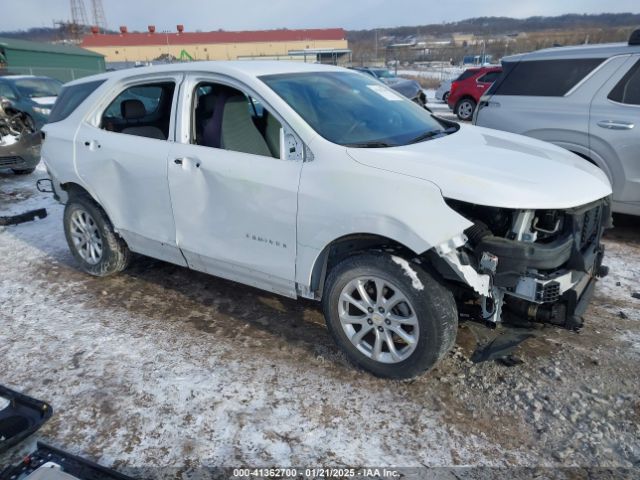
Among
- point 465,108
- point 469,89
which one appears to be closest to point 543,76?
point 469,89

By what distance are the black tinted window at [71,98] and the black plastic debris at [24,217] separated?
2195 millimetres

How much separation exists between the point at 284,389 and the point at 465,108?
14459mm

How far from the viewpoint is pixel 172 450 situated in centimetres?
249

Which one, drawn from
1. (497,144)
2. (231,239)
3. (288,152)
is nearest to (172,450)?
(231,239)

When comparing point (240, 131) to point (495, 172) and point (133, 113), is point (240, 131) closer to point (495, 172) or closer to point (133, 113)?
point (133, 113)

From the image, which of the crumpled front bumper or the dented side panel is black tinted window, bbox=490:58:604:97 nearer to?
the dented side panel

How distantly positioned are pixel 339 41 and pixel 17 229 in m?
58.5

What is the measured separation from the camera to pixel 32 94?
12.1 metres

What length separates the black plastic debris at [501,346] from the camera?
2.80 meters

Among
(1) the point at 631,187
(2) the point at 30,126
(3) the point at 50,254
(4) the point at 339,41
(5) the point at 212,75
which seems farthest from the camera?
(4) the point at 339,41

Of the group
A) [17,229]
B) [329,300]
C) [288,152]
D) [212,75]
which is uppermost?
[212,75]

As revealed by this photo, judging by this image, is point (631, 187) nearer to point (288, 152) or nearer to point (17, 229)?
point (288, 152)

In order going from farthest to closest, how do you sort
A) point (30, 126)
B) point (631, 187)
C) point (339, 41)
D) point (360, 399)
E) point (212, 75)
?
1. point (339, 41)
2. point (30, 126)
3. point (631, 187)
4. point (212, 75)
5. point (360, 399)

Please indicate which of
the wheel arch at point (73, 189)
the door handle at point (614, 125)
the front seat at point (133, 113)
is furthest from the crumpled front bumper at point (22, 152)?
the door handle at point (614, 125)
